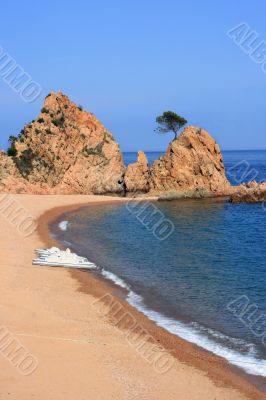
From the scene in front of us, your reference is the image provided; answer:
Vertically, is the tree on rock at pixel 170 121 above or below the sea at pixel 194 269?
above

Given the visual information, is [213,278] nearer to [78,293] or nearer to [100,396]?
[78,293]

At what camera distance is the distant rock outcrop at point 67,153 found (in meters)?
65.5

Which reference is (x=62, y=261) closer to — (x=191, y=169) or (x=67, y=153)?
(x=191, y=169)

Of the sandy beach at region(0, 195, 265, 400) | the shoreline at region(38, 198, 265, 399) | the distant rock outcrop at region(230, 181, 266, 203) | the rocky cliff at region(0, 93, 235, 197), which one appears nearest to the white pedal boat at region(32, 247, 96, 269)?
the shoreline at region(38, 198, 265, 399)

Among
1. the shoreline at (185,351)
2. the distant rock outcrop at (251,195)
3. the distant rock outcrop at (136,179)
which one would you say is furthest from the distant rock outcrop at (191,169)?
the shoreline at (185,351)

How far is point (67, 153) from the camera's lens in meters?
66.9

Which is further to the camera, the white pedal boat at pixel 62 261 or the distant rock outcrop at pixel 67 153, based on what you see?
the distant rock outcrop at pixel 67 153

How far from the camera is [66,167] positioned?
66.5 metres

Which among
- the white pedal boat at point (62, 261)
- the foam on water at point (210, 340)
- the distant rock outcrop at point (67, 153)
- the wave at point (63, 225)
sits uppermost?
the distant rock outcrop at point (67, 153)

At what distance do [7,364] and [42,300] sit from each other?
597 cm

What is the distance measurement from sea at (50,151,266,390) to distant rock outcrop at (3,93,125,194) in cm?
1824

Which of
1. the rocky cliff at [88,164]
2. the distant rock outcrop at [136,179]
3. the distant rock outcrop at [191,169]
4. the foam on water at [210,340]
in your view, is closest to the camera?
the foam on water at [210,340]

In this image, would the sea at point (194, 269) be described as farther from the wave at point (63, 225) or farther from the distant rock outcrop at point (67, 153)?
the distant rock outcrop at point (67, 153)

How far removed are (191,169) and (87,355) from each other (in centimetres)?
5207
